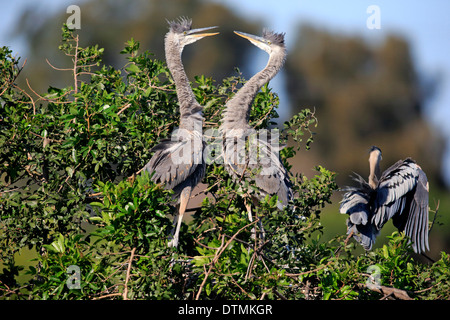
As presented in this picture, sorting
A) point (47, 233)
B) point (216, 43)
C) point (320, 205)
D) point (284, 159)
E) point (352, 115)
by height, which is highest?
point (216, 43)

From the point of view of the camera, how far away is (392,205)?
5.83 m

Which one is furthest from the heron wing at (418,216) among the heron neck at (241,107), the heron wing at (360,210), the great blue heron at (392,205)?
the heron neck at (241,107)

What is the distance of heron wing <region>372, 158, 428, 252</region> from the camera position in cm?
580

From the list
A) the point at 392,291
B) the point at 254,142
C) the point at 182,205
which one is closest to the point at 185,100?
the point at 254,142

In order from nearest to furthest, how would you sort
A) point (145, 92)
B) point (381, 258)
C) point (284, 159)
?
point (381, 258), point (145, 92), point (284, 159)

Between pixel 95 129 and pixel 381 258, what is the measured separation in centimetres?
194

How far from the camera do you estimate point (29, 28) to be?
20453mm

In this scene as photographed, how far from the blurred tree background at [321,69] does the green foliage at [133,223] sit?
10.7m

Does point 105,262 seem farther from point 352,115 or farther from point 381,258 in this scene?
point 352,115

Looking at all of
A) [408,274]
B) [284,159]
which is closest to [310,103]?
[284,159]

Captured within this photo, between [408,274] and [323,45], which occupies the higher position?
[323,45]

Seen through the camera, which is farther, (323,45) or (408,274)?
(323,45)

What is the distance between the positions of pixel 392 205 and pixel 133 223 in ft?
8.89

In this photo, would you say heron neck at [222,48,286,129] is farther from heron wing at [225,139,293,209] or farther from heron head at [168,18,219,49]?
heron head at [168,18,219,49]
